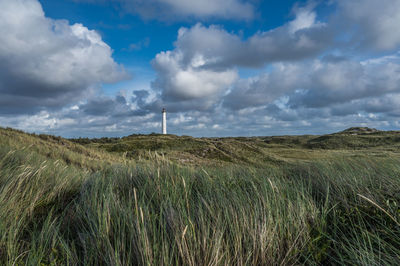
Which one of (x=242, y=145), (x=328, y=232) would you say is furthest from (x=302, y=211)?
(x=242, y=145)

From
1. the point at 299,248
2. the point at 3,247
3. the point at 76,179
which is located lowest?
the point at 299,248

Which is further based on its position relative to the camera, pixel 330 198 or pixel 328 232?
pixel 330 198

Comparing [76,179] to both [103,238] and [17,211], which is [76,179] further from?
[103,238]

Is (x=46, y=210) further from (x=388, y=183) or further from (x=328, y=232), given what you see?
(x=388, y=183)

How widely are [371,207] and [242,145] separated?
105 ft

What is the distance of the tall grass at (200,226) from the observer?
2691 mm

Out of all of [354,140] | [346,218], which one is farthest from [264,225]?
[354,140]

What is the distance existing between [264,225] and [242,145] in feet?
108

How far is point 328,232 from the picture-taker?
3779 mm

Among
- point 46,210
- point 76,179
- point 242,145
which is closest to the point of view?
point 46,210

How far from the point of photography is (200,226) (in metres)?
3.17

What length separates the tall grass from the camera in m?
2.69

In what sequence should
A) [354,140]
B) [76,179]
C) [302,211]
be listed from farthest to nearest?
1. [354,140]
2. [76,179]
3. [302,211]

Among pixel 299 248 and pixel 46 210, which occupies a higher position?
pixel 46 210
